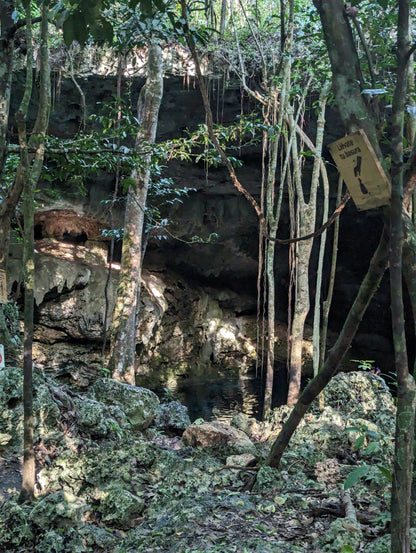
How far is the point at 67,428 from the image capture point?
324 centimetres

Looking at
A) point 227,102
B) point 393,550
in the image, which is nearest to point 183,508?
point 393,550

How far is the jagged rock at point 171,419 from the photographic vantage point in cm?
465

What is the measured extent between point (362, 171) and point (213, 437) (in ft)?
9.41

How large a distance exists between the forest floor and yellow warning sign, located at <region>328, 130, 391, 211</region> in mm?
809

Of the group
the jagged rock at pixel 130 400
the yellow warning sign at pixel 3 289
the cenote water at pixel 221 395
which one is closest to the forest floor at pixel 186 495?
the jagged rock at pixel 130 400

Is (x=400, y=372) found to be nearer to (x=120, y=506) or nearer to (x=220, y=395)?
(x=120, y=506)

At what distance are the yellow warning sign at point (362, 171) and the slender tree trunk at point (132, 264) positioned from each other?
13.8 ft

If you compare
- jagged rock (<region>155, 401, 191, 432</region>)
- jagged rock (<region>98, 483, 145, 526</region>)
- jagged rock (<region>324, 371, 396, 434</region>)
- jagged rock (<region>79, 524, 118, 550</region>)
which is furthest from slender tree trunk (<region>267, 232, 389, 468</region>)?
jagged rock (<region>324, 371, 396, 434</region>)

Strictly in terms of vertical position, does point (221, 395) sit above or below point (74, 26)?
below

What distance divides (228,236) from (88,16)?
9849mm

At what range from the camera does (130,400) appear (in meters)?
4.21

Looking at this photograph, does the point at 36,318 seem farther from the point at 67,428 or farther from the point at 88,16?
the point at 88,16

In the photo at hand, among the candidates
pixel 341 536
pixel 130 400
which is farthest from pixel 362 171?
pixel 130 400

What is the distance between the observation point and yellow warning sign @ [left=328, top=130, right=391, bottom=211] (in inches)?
55.1
